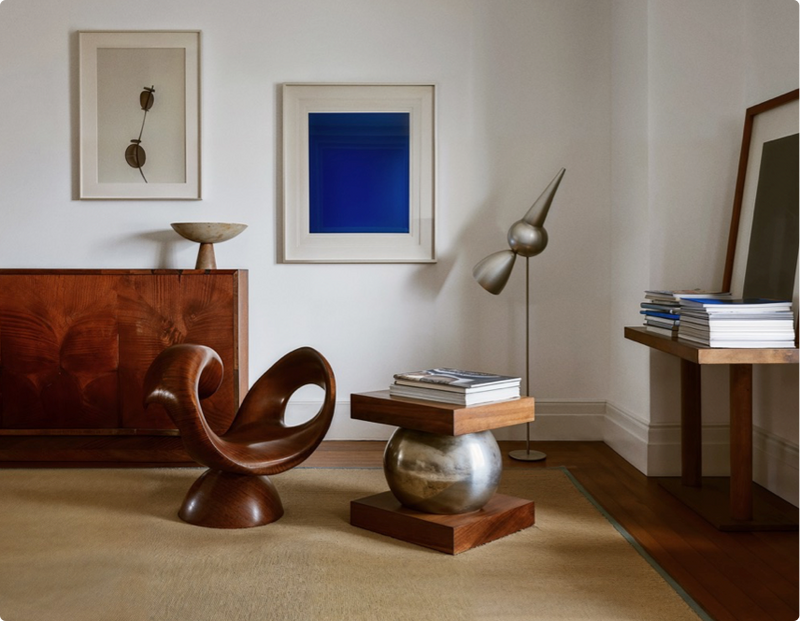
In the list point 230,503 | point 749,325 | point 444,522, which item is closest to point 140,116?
point 230,503

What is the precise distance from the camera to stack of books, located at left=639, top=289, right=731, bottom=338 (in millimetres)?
2793

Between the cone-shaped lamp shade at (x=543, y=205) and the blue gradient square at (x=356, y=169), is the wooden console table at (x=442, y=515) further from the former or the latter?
the blue gradient square at (x=356, y=169)

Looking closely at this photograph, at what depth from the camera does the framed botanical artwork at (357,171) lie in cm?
397

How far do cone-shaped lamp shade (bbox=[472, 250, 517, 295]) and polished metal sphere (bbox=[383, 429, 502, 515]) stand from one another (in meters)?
1.24

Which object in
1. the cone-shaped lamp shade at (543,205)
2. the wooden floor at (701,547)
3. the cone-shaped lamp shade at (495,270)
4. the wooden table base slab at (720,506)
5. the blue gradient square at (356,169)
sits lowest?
the wooden floor at (701,547)

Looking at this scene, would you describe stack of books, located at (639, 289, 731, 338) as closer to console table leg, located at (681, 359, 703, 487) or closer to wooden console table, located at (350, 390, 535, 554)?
console table leg, located at (681, 359, 703, 487)

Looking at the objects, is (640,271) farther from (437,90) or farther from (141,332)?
(141,332)

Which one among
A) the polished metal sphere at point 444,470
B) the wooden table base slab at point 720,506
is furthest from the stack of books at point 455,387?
the wooden table base slab at point 720,506

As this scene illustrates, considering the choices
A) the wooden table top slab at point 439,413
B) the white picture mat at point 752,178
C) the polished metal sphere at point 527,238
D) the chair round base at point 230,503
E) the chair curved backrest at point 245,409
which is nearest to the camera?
the wooden table top slab at point 439,413

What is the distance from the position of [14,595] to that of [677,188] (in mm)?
2902

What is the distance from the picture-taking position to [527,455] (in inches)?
142

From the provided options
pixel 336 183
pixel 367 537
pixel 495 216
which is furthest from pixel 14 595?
pixel 495 216

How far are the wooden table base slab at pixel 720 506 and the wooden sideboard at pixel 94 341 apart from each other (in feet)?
6.50

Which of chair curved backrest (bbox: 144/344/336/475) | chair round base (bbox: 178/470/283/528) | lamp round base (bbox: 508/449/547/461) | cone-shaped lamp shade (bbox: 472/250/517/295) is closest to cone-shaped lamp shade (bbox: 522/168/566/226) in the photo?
cone-shaped lamp shade (bbox: 472/250/517/295)
